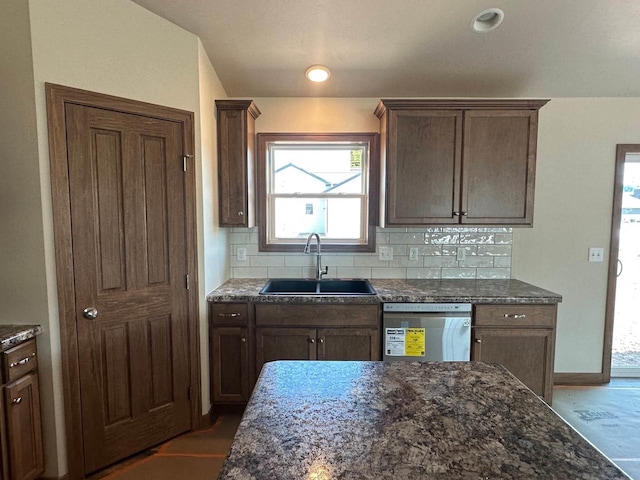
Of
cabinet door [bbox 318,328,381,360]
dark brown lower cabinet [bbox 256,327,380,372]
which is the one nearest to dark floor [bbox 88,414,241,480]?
dark brown lower cabinet [bbox 256,327,380,372]

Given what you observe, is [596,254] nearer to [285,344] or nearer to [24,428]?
[285,344]

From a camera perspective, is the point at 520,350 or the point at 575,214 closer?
the point at 520,350

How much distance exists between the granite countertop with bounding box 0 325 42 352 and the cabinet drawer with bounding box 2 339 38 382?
3 cm

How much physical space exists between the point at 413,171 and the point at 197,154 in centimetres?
154

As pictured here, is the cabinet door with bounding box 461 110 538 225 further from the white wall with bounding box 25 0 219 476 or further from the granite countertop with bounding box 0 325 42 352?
the granite countertop with bounding box 0 325 42 352

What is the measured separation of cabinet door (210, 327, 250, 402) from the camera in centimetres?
241

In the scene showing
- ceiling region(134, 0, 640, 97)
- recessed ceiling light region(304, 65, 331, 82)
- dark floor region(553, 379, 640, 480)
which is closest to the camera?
ceiling region(134, 0, 640, 97)

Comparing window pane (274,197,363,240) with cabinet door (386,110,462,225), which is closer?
cabinet door (386,110,462,225)

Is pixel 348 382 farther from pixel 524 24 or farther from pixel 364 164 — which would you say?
pixel 524 24

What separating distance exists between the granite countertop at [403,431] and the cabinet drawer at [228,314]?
49.3 inches

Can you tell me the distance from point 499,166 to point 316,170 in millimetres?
1450

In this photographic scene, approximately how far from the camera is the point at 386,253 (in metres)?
2.99

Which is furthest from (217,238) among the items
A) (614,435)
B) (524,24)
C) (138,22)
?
(614,435)

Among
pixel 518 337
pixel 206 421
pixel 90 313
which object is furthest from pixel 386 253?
pixel 90 313
